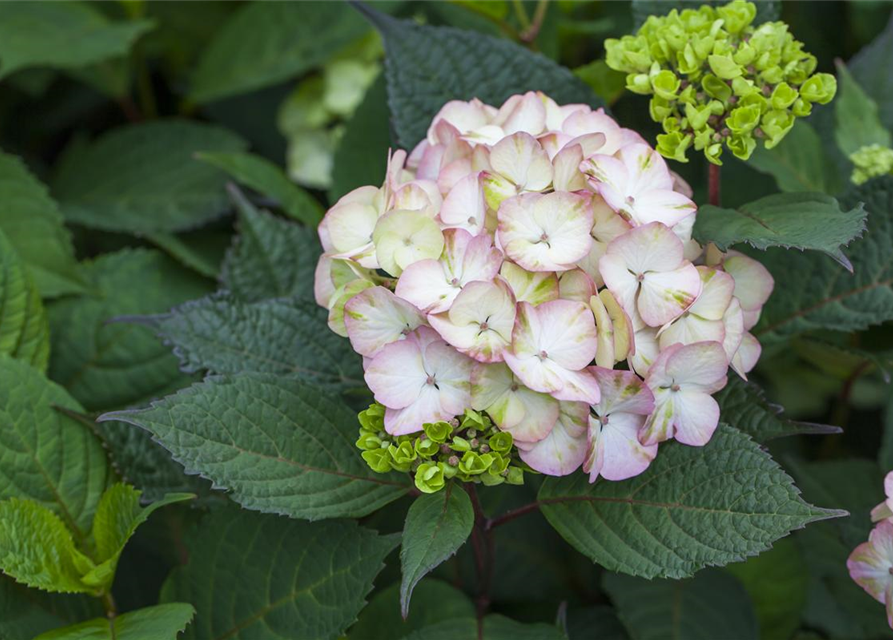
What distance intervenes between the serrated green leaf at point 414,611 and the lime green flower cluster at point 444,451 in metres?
0.29

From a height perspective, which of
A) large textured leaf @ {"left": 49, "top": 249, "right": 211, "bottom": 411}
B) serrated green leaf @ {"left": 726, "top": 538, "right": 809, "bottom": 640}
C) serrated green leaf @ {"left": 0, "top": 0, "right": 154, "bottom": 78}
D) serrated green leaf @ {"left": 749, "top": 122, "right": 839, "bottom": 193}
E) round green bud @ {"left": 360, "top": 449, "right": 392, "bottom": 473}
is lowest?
serrated green leaf @ {"left": 726, "top": 538, "right": 809, "bottom": 640}

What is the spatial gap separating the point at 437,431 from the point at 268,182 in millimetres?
641

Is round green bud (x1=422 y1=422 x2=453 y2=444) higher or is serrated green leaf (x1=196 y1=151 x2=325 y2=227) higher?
round green bud (x1=422 y1=422 x2=453 y2=444)

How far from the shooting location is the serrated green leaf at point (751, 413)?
31.5 inches

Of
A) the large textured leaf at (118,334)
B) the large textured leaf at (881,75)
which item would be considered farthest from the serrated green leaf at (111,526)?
the large textured leaf at (881,75)

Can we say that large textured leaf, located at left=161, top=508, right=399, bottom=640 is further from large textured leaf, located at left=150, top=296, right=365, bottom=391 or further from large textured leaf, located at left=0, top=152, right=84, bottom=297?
large textured leaf, located at left=0, top=152, right=84, bottom=297

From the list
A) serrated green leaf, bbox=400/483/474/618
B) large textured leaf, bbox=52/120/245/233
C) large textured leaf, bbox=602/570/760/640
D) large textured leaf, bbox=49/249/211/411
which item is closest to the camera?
serrated green leaf, bbox=400/483/474/618

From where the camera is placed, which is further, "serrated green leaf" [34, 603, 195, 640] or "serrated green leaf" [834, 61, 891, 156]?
"serrated green leaf" [834, 61, 891, 156]

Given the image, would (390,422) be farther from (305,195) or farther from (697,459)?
(305,195)

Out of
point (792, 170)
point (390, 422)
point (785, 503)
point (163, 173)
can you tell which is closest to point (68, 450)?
point (390, 422)

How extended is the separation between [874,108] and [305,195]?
748mm

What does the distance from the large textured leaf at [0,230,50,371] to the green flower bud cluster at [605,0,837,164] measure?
708mm

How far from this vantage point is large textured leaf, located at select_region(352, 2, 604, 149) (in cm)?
100

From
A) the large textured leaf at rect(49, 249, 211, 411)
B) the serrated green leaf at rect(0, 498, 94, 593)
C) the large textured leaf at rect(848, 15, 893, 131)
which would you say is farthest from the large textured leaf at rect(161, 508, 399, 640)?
the large textured leaf at rect(848, 15, 893, 131)
